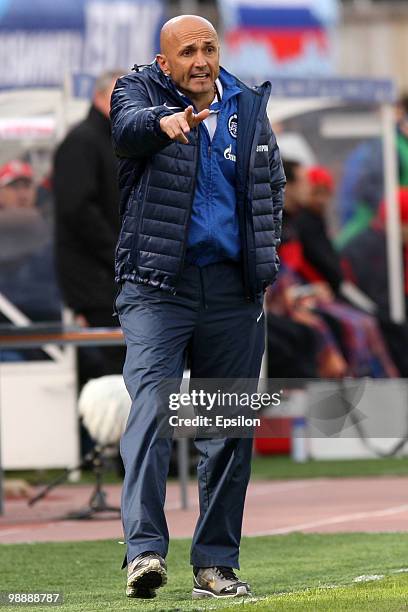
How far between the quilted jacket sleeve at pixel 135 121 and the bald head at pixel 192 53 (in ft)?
0.51

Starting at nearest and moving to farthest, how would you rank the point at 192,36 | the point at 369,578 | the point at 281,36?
1. the point at 192,36
2. the point at 369,578
3. the point at 281,36

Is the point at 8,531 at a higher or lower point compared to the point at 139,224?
lower

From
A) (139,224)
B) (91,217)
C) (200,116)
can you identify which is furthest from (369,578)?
(91,217)

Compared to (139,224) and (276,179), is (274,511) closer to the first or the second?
(276,179)

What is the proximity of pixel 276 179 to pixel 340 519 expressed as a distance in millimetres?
3896

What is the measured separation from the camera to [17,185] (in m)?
13.6

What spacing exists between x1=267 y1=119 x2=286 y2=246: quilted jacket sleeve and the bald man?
1 centimetres

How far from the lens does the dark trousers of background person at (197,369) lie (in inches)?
239

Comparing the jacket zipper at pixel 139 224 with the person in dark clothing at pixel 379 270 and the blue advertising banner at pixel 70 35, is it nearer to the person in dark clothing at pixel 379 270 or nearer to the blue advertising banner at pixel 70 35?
the person in dark clothing at pixel 379 270

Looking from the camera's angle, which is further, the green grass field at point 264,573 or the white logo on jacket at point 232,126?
the white logo on jacket at point 232,126

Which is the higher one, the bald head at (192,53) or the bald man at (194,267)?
the bald head at (192,53)

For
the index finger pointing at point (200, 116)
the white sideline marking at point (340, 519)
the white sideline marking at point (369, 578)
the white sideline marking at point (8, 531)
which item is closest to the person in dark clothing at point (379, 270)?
the white sideline marking at point (340, 519)

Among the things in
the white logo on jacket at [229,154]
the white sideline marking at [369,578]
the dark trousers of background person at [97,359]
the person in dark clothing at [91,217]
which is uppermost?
the white logo on jacket at [229,154]

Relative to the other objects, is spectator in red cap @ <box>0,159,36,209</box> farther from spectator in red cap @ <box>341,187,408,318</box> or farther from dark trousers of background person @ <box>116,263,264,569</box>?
dark trousers of background person @ <box>116,263,264,569</box>
